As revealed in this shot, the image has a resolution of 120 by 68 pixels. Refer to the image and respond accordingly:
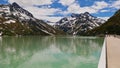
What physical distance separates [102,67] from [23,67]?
985cm

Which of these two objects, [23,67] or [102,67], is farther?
[23,67]

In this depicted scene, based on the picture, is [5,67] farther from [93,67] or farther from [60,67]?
[93,67]

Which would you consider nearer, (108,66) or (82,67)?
(108,66)

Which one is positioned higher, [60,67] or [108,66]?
[108,66]

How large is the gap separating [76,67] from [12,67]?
5640 millimetres

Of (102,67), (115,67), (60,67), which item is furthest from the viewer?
(60,67)

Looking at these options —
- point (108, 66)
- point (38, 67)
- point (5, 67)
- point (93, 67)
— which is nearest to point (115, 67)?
point (108, 66)

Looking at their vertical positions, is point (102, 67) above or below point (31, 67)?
above

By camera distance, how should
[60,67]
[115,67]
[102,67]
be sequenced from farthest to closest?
[60,67]
[115,67]
[102,67]

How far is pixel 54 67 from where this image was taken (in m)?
21.2

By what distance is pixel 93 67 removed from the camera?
21094mm

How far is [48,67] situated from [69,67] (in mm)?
1853

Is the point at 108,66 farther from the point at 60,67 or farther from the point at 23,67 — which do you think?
the point at 23,67

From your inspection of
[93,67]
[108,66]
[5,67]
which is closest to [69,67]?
[93,67]
